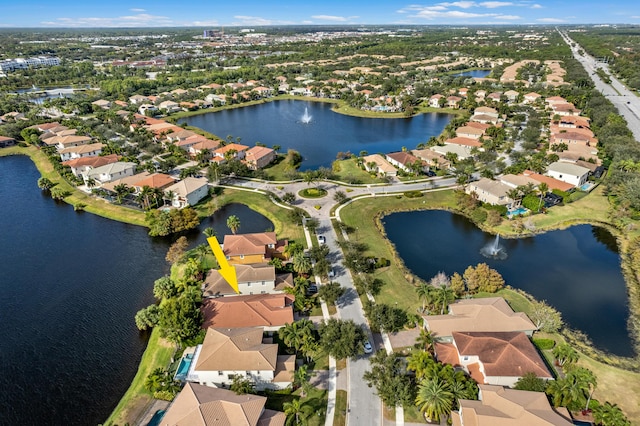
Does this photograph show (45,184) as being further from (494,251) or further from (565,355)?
(565,355)

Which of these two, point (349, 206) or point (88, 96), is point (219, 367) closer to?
point (349, 206)

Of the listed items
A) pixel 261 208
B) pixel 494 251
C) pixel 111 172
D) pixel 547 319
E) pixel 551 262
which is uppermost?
pixel 111 172

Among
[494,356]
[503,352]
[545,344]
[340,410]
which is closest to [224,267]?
[340,410]

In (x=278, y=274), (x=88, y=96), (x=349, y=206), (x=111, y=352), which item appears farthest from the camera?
(x=88, y=96)

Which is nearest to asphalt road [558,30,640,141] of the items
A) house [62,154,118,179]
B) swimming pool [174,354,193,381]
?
swimming pool [174,354,193,381]

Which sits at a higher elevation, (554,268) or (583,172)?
(583,172)

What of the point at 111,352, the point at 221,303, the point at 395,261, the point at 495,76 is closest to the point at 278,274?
the point at 221,303
